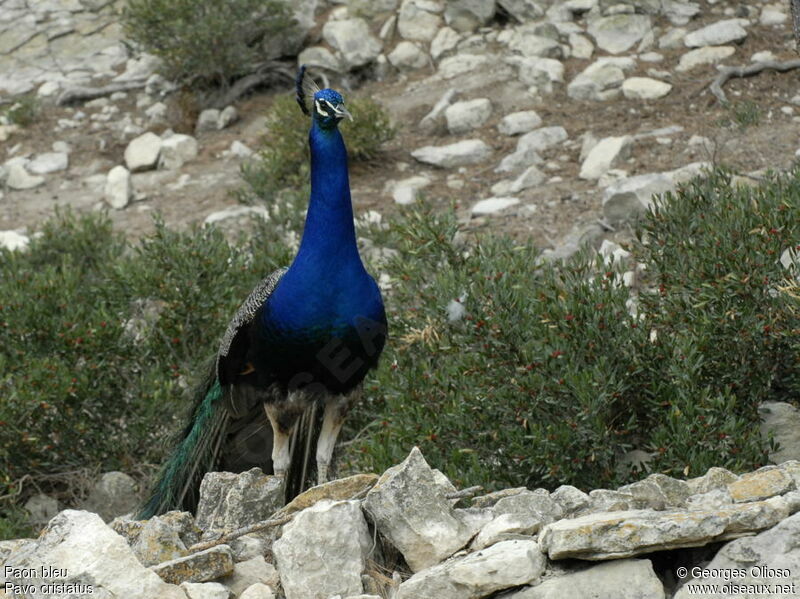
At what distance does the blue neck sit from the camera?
431 cm

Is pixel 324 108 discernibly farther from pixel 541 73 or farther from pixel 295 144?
pixel 541 73

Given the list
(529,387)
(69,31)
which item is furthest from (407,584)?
(69,31)

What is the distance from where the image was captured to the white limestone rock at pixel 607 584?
2805 mm

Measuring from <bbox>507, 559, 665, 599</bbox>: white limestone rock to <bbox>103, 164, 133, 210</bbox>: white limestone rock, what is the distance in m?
7.85

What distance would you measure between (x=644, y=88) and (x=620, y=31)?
3.65 ft

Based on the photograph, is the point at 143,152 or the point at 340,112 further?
the point at 143,152

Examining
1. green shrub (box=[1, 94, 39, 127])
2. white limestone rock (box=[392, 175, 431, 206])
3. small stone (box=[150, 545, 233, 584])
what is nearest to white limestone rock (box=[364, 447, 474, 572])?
small stone (box=[150, 545, 233, 584])

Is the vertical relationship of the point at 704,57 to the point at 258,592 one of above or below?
below

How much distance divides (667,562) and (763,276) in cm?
188

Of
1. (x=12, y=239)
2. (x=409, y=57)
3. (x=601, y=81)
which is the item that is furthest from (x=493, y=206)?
(x=12, y=239)

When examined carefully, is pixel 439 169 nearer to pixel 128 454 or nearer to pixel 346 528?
pixel 128 454

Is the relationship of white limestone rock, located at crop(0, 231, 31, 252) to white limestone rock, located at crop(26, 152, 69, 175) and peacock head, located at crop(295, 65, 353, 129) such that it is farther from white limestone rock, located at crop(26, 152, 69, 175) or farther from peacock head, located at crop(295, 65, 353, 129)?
peacock head, located at crop(295, 65, 353, 129)

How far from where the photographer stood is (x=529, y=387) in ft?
14.5

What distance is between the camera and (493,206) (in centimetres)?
827
